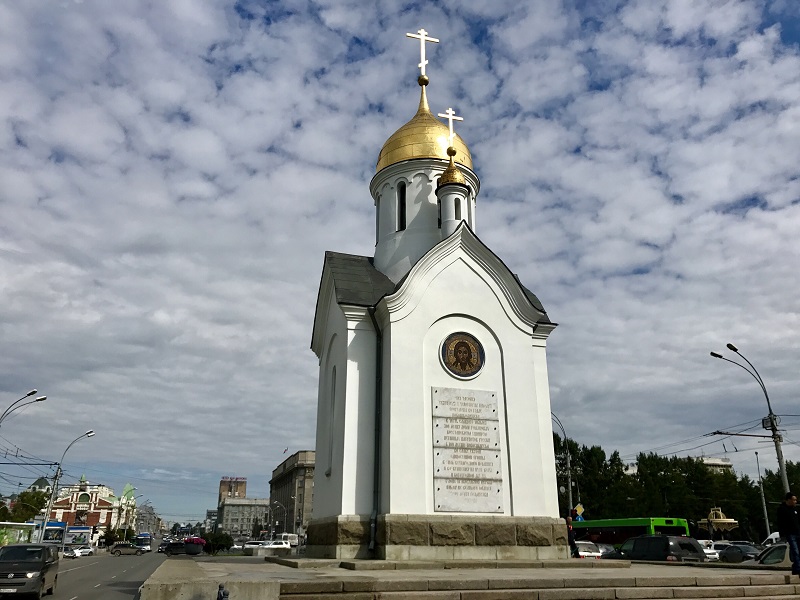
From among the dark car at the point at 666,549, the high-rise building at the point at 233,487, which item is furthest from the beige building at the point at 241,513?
the dark car at the point at 666,549

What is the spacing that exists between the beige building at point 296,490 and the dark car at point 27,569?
4670 cm

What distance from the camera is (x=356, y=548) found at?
11.5 m

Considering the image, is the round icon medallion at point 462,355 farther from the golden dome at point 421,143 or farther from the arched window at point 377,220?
the golden dome at point 421,143

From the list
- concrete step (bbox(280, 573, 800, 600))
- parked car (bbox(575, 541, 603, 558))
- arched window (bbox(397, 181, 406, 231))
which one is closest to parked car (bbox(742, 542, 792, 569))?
concrete step (bbox(280, 573, 800, 600))

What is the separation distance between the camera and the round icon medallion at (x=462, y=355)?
497 inches

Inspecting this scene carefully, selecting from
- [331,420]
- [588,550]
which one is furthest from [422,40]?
[588,550]

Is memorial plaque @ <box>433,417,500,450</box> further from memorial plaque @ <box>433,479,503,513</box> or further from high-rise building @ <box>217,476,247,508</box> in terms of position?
high-rise building @ <box>217,476,247,508</box>

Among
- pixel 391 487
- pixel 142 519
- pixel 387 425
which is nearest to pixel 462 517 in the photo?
pixel 391 487

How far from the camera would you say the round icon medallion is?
12.6m

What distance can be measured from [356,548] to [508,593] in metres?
4.88

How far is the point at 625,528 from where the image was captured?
31906 millimetres

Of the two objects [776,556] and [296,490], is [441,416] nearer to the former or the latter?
[776,556]

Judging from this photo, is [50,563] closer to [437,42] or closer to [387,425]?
[387,425]

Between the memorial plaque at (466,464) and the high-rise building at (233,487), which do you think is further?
the high-rise building at (233,487)
